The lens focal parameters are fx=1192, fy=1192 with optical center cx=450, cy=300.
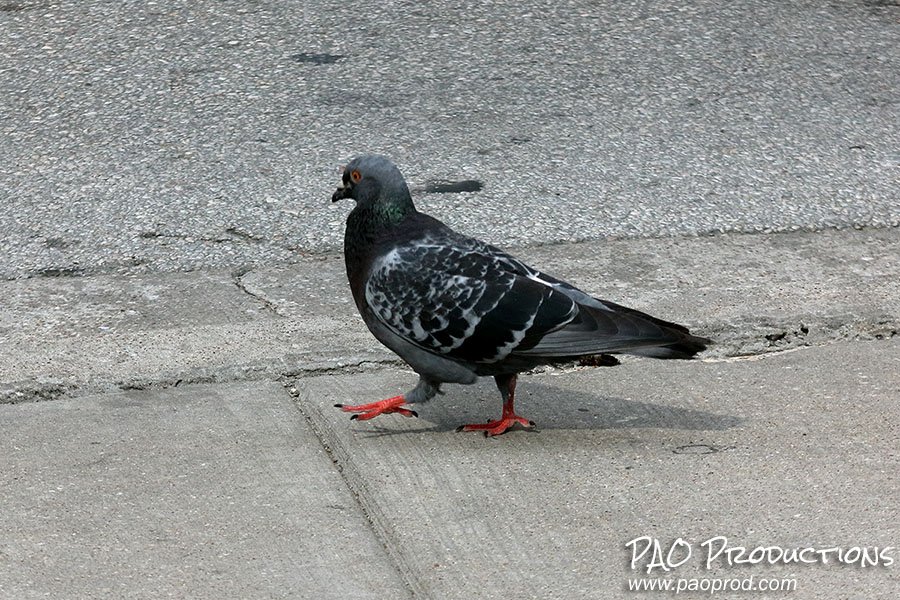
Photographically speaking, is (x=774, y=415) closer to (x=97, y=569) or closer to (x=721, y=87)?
(x=97, y=569)

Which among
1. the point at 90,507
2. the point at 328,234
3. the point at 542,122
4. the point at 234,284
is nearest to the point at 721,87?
the point at 542,122

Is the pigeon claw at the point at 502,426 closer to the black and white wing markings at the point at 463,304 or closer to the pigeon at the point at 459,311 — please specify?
the pigeon at the point at 459,311

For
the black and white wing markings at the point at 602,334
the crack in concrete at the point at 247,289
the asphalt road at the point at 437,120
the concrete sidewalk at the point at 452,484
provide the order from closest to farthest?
the concrete sidewalk at the point at 452,484 < the black and white wing markings at the point at 602,334 < the crack in concrete at the point at 247,289 < the asphalt road at the point at 437,120

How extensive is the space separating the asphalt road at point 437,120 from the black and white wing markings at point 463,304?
59.1 inches

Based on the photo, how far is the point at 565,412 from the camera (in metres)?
4.06

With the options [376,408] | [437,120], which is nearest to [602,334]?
[376,408]

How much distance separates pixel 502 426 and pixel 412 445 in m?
0.30

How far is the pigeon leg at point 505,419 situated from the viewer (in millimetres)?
3906

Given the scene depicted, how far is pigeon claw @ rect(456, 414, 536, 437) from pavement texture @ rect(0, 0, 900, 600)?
0.05 metres

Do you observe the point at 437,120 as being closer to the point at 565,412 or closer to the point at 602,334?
the point at 565,412

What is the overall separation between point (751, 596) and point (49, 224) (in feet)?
12.4

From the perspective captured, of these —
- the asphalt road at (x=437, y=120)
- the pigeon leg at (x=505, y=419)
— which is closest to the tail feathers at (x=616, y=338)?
the pigeon leg at (x=505, y=419)

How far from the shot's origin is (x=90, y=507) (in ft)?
11.1

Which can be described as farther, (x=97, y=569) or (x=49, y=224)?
(x=49, y=224)
